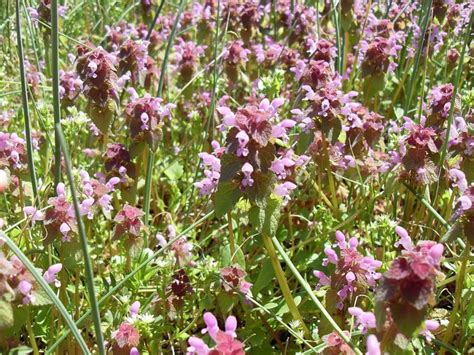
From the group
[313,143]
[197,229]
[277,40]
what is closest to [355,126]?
[313,143]

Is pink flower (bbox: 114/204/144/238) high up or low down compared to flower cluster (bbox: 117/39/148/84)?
down

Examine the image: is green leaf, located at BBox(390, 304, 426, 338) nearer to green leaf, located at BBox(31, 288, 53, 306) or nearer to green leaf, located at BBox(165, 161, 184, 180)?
green leaf, located at BBox(31, 288, 53, 306)

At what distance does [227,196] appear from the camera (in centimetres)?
166

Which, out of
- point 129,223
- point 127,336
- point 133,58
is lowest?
point 127,336

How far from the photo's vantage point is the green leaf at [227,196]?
5.39ft

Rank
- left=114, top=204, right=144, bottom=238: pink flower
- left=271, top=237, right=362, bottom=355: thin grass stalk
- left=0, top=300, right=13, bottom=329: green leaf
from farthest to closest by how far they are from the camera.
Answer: left=114, top=204, right=144, bottom=238: pink flower, left=271, top=237, right=362, bottom=355: thin grass stalk, left=0, top=300, right=13, bottom=329: green leaf

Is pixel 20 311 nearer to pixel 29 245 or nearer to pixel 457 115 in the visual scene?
pixel 29 245

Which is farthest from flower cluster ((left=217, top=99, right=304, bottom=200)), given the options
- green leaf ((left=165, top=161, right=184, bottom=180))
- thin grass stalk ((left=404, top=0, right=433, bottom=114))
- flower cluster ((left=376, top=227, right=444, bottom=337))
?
green leaf ((left=165, top=161, right=184, bottom=180))

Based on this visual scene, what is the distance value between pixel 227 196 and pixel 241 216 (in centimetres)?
39

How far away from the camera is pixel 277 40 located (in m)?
3.82

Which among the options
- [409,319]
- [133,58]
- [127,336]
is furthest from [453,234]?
[133,58]

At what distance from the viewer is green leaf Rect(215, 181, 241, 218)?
164 centimetres

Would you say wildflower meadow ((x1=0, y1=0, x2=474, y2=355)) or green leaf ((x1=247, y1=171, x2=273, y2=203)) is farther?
green leaf ((x1=247, y1=171, x2=273, y2=203))

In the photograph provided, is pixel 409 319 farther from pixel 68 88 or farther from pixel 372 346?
pixel 68 88
